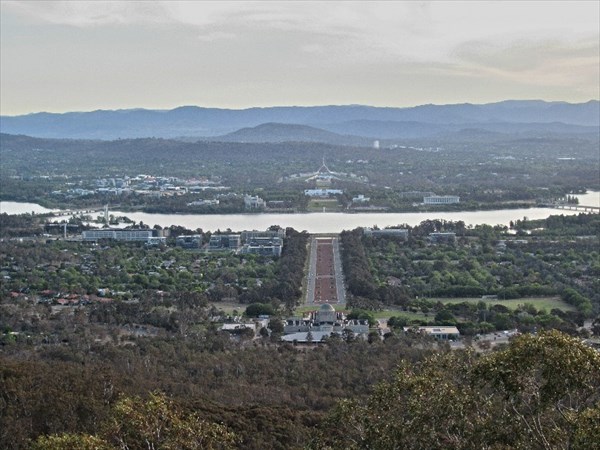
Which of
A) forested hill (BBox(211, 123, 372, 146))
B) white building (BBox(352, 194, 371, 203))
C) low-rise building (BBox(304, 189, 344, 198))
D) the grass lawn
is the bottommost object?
the grass lawn

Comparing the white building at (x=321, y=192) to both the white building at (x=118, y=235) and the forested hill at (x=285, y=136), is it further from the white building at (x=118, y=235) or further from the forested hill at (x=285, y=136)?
the forested hill at (x=285, y=136)

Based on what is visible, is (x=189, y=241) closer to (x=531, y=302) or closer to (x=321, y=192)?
(x=531, y=302)

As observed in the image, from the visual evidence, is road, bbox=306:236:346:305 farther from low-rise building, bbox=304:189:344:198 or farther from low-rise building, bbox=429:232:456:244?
low-rise building, bbox=304:189:344:198

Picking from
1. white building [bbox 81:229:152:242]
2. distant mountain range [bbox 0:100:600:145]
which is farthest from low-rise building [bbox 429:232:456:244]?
distant mountain range [bbox 0:100:600:145]

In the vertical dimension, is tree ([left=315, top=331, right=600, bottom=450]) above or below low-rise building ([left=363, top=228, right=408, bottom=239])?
above

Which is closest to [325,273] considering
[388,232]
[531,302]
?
[531,302]

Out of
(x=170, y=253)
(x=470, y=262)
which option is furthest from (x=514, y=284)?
(x=170, y=253)

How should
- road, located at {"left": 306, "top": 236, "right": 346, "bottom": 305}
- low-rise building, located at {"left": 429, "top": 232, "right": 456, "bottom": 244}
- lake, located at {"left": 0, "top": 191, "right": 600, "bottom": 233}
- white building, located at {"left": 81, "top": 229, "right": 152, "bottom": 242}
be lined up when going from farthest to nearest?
1. lake, located at {"left": 0, "top": 191, "right": 600, "bottom": 233}
2. white building, located at {"left": 81, "top": 229, "right": 152, "bottom": 242}
3. low-rise building, located at {"left": 429, "top": 232, "right": 456, "bottom": 244}
4. road, located at {"left": 306, "top": 236, "right": 346, "bottom": 305}
